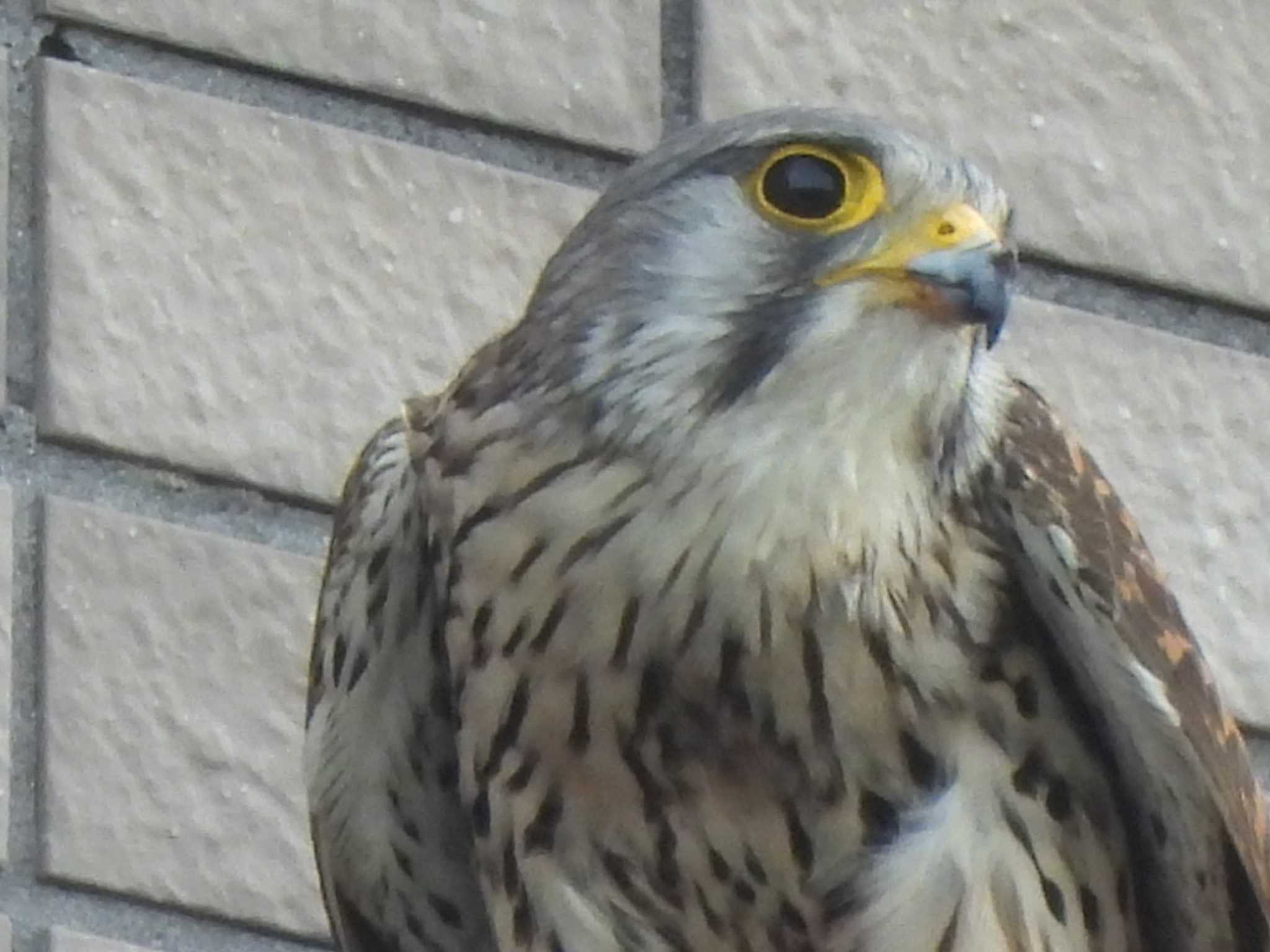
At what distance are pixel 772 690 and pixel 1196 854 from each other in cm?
26

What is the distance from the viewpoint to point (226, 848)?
92.7 inches

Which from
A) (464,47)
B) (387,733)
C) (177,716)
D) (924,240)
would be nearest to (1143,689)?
(924,240)

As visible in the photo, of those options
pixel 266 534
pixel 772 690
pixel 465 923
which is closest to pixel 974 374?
pixel 772 690

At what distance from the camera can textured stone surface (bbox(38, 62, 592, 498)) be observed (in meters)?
2.39

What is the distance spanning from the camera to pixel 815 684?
196cm

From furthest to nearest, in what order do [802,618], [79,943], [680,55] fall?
[680,55]
[79,943]
[802,618]

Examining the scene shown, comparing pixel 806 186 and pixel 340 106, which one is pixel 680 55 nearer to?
pixel 340 106

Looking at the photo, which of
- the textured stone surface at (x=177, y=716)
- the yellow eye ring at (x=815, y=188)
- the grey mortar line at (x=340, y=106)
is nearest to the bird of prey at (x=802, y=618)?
the yellow eye ring at (x=815, y=188)

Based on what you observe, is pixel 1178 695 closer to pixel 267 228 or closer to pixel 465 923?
pixel 465 923

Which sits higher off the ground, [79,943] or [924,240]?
[924,240]

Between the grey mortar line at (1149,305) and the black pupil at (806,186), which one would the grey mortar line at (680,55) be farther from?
the black pupil at (806,186)

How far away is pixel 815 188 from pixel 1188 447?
32.7 inches

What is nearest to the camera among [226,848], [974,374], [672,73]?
[974,374]

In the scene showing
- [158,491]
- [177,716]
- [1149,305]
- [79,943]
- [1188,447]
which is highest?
[1149,305]
